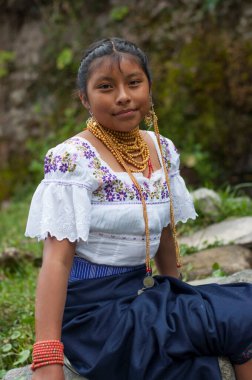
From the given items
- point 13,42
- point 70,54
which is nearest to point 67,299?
point 70,54

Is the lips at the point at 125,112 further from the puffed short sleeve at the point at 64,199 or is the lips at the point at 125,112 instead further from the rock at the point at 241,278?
the rock at the point at 241,278

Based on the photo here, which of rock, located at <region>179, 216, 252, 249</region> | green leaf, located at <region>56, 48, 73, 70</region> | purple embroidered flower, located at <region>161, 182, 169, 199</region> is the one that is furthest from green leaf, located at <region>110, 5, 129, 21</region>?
purple embroidered flower, located at <region>161, 182, 169, 199</region>

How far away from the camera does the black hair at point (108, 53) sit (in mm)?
2158

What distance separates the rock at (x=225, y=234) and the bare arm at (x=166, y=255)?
1.35 metres

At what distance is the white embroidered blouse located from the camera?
2.03m

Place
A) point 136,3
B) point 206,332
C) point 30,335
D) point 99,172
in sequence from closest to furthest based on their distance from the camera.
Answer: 1. point 206,332
2. point 99,172
3. point 30,335
4. point 136,3

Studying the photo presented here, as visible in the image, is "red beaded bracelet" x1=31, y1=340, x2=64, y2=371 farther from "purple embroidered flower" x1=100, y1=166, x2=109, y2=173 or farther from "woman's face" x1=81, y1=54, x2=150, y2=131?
"woman's face" x1=81, y1=54, x2=150, y2=131

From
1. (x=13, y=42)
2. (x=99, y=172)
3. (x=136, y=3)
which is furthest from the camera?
(x=13, y=42)

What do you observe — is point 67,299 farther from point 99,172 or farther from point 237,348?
point 237,348

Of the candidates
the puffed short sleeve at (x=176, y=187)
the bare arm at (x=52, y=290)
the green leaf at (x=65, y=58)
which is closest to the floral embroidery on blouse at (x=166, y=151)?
the puffed short sleeve at (x=176, y=187)

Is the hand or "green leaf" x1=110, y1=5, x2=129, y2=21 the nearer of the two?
the hand

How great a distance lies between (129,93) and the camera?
7.11ft

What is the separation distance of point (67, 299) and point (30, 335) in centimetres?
77

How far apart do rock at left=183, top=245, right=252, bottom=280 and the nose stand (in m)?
1.54
